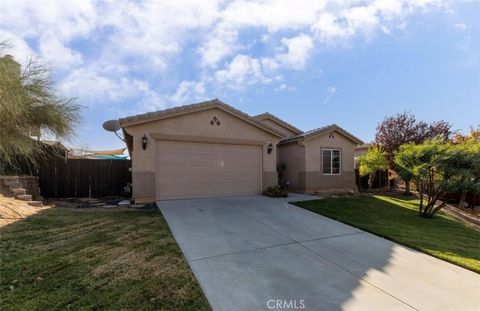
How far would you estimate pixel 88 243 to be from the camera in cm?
504

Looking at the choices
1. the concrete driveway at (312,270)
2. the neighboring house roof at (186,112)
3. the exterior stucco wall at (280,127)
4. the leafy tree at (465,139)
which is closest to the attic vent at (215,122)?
the neighboring house roof at (186,112)

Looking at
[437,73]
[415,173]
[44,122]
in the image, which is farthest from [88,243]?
[437,73]

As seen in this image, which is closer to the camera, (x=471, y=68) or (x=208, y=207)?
(x=208, y=207)

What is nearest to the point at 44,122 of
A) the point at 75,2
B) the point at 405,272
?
the point at 75,2

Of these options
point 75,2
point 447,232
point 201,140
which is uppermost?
point 75,2

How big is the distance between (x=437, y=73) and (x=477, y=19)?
4.53 m

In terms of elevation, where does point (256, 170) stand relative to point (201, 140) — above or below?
below

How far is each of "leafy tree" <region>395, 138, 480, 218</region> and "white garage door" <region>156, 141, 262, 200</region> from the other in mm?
6398

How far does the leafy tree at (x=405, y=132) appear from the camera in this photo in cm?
1595

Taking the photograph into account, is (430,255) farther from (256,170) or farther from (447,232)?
(256,170)

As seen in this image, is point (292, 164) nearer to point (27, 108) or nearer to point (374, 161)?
point (374, 161)

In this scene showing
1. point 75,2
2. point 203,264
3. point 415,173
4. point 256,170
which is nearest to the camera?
point 203,264

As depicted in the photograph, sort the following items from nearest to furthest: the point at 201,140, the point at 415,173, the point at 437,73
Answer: the point at 415,173 < the point at 201,140 < the point at 437,73

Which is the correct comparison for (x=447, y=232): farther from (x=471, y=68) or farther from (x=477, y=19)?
(x=471, y=68)
